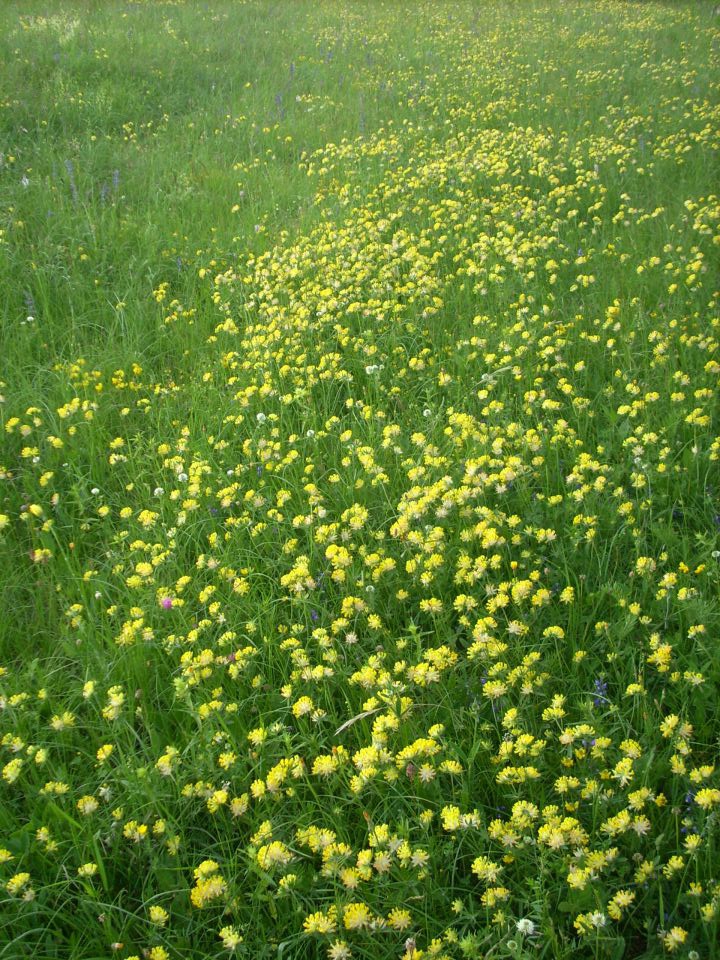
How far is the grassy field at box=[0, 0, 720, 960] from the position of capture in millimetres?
1759

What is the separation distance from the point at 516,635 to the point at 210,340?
286cm

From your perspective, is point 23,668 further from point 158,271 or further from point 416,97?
point 416,97

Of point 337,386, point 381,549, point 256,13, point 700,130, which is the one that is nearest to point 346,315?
point 337,386

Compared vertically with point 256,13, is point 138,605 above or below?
below

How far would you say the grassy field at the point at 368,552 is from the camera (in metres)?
1.76

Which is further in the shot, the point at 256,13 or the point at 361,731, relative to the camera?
the point at 256,13

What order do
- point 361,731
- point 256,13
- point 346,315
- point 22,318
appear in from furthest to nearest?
point 256,13
point 22,318
point 346,315
point 361,731

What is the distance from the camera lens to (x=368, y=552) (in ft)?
9.11

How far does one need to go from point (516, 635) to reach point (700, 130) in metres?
5.68

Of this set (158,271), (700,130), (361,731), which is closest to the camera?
(361,731)

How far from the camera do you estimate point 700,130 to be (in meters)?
6.13

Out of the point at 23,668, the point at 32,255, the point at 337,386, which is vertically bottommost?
the point at 23,668

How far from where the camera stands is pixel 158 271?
5297 millimetres

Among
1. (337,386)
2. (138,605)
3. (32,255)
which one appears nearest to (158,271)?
(32,255)
